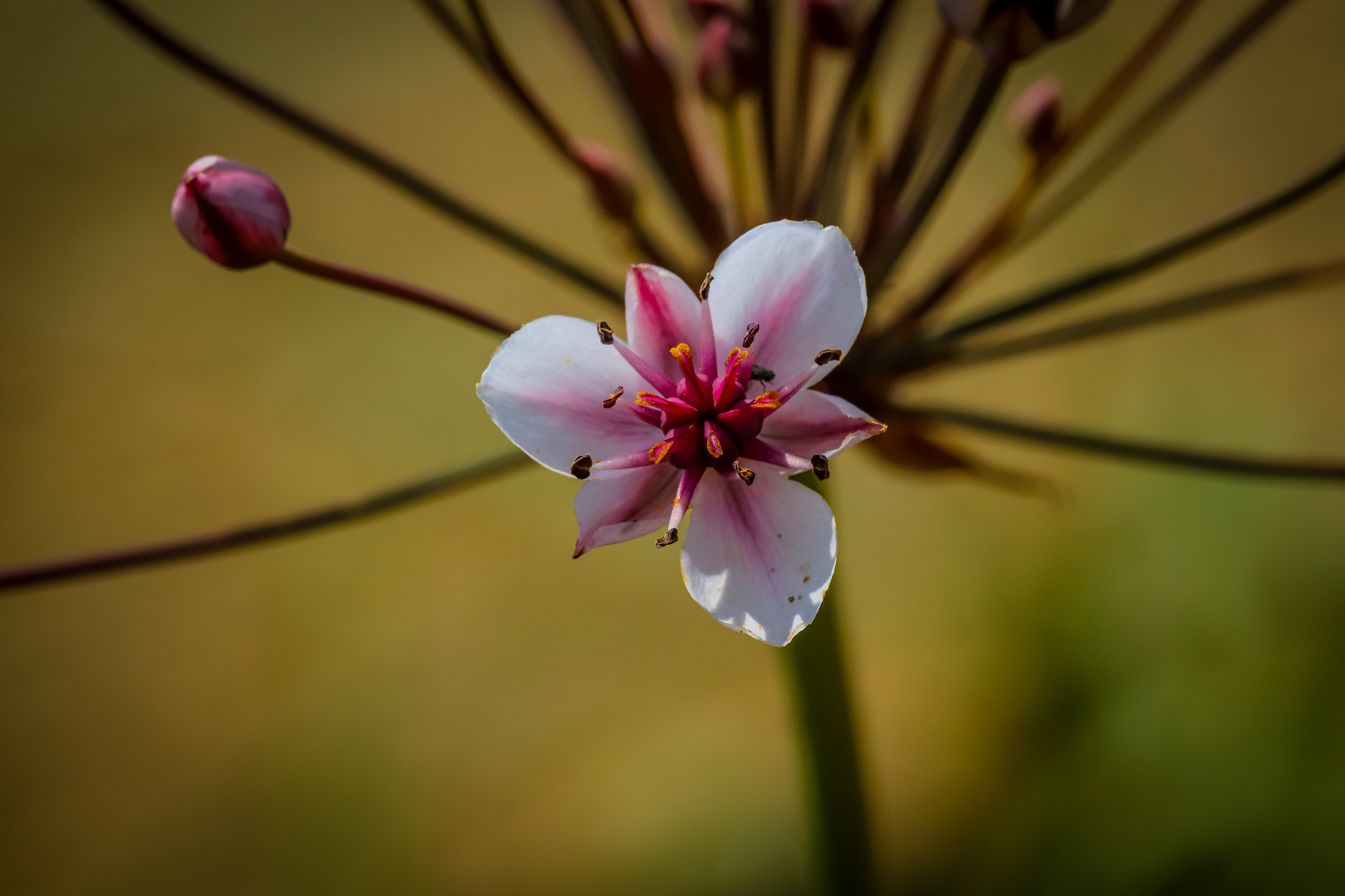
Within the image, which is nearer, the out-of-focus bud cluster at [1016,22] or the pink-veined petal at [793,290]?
the pink-veined petal at [793,290]

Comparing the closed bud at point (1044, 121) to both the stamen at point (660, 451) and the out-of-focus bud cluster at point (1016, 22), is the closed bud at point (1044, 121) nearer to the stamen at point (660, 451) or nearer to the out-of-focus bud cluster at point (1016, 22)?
the out-of-focus bud cluster at point (1016, 22)

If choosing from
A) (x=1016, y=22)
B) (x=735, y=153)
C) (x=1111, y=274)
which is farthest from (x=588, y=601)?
(x=1016, y=22)

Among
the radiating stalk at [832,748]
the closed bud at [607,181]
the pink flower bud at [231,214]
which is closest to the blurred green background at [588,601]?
the radiating stalk at [832,748]

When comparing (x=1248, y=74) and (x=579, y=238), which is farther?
(x=579, y=238)

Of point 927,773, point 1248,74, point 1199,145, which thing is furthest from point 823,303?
point 1248,74

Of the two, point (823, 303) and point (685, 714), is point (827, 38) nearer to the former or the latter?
point (823, 303)

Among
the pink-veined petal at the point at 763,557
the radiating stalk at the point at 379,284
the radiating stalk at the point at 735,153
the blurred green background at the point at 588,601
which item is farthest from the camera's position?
the blurred green background at the point at 588,601
